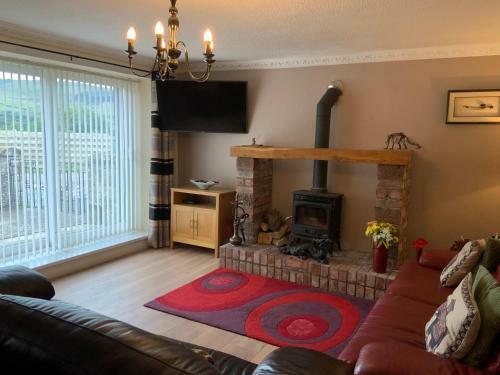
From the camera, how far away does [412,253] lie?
412 cm

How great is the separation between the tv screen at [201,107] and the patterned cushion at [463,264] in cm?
286

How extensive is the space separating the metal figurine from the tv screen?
0.96 meters

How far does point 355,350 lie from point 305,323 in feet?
4.25

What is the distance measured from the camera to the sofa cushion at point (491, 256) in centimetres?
261

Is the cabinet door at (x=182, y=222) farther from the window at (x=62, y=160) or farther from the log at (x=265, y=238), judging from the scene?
the log at (x=265, y=238)

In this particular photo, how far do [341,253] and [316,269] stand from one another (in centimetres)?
50

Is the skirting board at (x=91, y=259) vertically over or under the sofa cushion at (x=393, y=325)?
under

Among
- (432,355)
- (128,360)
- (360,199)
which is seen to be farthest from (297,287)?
(128,360)

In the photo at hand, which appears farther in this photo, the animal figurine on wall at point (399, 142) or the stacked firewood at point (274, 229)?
the stacked firewood at point (274, 229)

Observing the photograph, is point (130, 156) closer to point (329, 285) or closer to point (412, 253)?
point (329, 285)

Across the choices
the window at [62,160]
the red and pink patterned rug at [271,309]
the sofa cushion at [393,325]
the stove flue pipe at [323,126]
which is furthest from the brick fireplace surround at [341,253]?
the window at [62,160]

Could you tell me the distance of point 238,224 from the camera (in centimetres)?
451

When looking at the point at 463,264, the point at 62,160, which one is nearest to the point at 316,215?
the point at 463,264

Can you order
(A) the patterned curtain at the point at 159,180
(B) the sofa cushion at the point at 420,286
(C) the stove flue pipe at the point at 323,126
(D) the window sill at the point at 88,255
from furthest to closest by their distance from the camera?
(A) the patterned curtain at the point at 159,180 < (C) the stove flue pipe at the point at 323,126 < (D) the window sill at the point at 88,255 < (B) the sofa cushion at the point at 420,286
